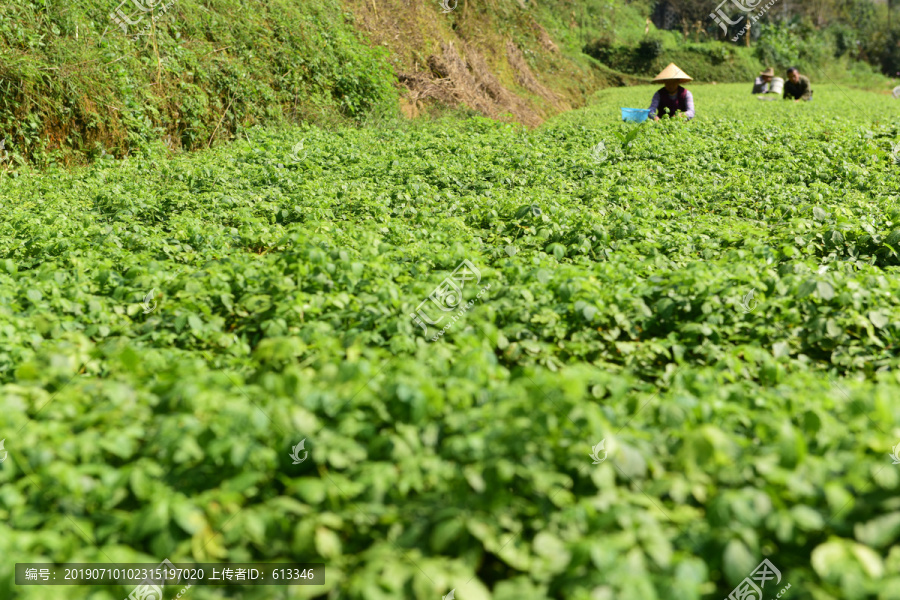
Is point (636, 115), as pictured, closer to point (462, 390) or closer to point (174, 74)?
point (174, 74)

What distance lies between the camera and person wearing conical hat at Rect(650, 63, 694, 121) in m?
12.8

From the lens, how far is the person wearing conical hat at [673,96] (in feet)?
41.9

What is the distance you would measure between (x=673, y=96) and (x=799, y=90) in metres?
8.36

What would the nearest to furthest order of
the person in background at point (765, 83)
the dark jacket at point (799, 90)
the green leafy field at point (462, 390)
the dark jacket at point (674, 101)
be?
the green leafy field at point (462, 390) < the dark jacket at point (674, 101) < the dark jacket at point (799, 90) < the person in background at point (765, 83)

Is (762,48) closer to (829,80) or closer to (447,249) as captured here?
(829,80)

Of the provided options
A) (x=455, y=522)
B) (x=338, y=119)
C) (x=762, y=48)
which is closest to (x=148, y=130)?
(x=338, y=119)

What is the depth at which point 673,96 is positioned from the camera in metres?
13.3

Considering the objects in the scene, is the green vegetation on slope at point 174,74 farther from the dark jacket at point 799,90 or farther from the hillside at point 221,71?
the dark jacket at point 799,90

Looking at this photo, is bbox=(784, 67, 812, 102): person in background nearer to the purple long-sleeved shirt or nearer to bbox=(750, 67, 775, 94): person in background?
bbox=(750, 67, 775, 94): person in background

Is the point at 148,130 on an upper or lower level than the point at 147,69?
lower

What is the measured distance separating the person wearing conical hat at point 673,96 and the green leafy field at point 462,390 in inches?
239

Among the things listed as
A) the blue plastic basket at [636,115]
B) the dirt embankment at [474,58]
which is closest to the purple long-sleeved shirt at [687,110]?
the blue plastic basket at [636,115]

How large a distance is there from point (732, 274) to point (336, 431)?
2.96 meters

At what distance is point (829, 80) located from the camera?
47.0 meters
